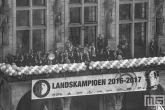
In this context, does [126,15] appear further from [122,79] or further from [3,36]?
[3,36]

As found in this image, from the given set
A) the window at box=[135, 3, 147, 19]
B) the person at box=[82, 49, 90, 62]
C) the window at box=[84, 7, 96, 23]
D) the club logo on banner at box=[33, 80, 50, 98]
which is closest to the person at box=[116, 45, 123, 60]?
the person at box=[82, 49, 90, 62]

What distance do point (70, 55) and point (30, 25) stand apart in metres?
3.83

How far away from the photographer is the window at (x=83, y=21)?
243 ft

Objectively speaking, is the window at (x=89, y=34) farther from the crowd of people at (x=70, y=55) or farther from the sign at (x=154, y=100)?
the sign at (x=154, y=100)

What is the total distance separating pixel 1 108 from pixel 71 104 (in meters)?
5.95

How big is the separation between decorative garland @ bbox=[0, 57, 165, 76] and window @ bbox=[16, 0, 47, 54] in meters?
3.01

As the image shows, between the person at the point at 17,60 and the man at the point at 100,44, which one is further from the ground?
the man at the point at 100,44

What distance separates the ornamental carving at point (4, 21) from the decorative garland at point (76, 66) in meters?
2.16

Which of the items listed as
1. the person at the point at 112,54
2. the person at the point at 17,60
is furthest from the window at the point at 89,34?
the person at the point at 17,60

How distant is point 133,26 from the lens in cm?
7581

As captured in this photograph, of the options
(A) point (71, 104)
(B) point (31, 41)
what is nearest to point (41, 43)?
(B) point (31, 41)

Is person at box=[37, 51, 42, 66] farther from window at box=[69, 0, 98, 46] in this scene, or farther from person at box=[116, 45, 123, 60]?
person at box=[116, 45, 123, 60]

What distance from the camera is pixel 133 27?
75.9 m

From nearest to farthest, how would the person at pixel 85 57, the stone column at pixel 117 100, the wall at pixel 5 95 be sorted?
the wall at pixel 5 95
the person at pixel 85 57
the stone column at pixel 117 100
